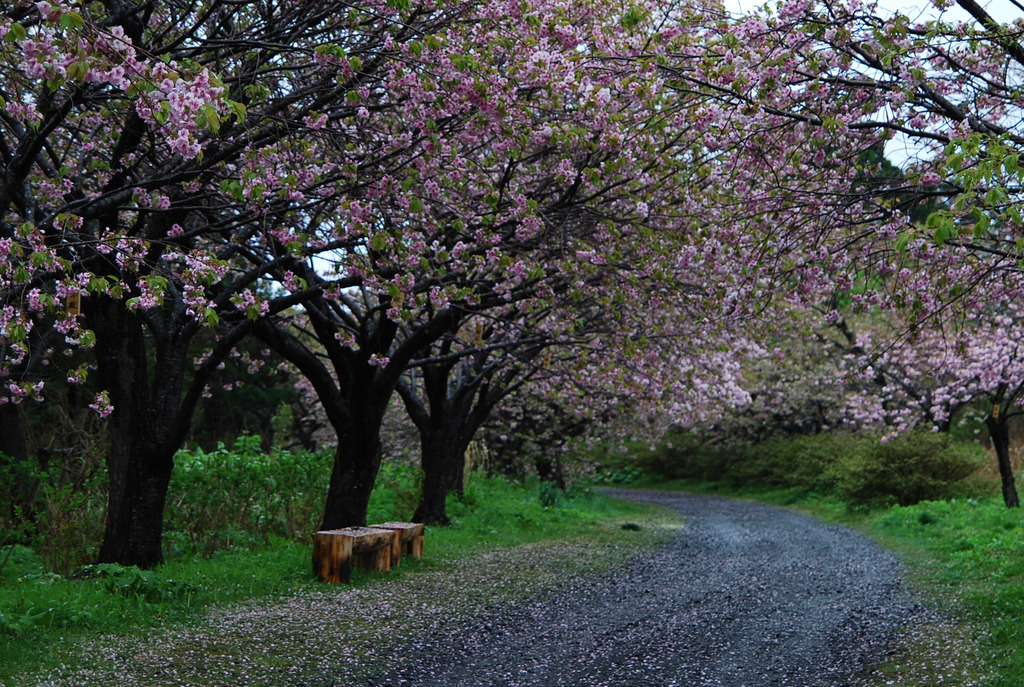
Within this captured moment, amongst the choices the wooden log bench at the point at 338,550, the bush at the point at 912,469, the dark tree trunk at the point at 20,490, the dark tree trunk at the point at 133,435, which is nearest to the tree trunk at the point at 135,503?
the dark tree trunk at the point at 133,435

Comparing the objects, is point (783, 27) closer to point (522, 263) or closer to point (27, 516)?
point (522, 263)

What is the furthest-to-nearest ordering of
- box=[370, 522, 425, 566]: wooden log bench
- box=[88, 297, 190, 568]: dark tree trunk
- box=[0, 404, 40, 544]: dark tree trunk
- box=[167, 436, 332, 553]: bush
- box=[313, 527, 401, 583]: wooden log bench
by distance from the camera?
box=[167, 436, 332, 553]: bush → box=[370, 522, 425, 566]: wooden log bench → box=[0, 404, 40, 544]: dark tree trunk → box=[313, 527, 401, 583]: wooden log bench → box=[88, 297, 190, 568]: dark tree trunk

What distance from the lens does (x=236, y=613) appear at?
8.02 metres

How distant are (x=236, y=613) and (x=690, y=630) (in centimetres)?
427

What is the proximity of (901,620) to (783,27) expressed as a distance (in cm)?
575

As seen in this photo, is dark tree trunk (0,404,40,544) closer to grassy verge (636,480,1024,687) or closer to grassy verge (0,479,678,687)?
grassy verge (0,479,678,687)

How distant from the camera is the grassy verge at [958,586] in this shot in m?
6.33

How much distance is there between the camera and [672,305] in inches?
523

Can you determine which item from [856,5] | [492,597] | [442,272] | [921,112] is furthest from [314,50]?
[492,597]

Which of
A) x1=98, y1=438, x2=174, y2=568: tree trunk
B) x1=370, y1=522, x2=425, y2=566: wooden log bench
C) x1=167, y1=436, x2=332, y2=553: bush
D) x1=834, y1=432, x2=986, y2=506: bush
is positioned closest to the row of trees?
x1=98, y1=438, x2=174, y2=568: tree trunk

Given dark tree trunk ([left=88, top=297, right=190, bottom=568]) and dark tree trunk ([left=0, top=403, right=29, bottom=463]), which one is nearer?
dark tree trunk ([left=88, top=297, right=190, bottom=568])

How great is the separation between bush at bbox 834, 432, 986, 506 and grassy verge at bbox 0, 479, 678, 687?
11.1m

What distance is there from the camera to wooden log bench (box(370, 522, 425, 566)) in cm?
1130

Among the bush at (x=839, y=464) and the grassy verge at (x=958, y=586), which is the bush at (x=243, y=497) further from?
the bush at (x=839, y=464)
